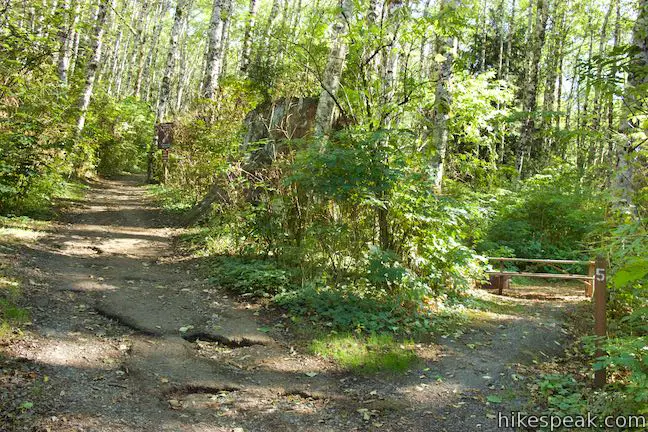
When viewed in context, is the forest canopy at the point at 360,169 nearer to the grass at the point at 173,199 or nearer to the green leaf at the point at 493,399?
the grass at the point at 173,199

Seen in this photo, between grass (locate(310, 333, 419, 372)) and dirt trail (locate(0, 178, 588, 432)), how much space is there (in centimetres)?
14

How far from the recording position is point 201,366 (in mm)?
4762

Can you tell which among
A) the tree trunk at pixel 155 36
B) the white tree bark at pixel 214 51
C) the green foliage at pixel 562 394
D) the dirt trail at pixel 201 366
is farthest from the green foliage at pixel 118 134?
the green foliage at pixel 562 394

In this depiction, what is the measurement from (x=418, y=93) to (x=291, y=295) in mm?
4317

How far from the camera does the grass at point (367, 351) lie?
519 cm

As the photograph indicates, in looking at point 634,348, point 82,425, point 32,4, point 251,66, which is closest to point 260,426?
point 82,425

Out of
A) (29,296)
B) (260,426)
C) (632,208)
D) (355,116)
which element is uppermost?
(355,116)

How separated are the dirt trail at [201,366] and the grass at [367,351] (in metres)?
0.14

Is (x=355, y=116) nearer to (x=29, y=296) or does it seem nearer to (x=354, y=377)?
(x=354, y=377)

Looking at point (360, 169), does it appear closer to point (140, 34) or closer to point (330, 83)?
point (330, 83)

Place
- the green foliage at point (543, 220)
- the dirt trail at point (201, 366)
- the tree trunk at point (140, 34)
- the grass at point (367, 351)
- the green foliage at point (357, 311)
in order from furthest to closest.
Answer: the tree trunk at point (140, 34), the green foliage at point (543, 220), the green foliage at point (357, 311), the grass at point (367, 351), the dirt trail at point (201, 366)

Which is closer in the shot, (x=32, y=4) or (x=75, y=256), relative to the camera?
(x=75, y=256)

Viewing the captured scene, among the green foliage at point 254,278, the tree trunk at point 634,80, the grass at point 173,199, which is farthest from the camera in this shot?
the grass at point 173,199

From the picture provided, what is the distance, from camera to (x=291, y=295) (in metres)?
6.49
